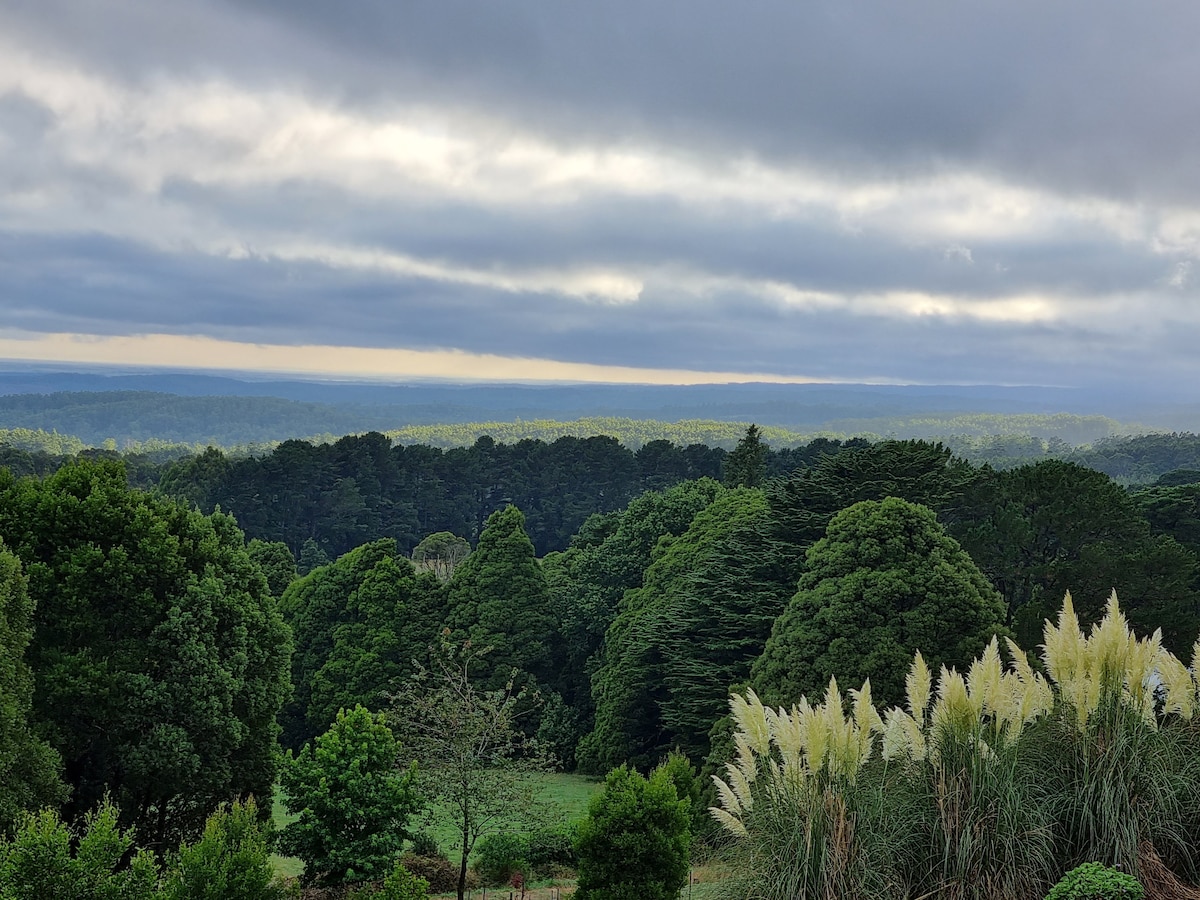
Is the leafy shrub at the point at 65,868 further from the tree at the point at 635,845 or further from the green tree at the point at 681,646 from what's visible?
the green tree at the point at 681,646

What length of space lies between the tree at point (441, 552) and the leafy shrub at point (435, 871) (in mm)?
41849

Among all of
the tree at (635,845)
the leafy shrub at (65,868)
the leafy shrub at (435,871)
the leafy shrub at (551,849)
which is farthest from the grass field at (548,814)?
the leafy shrub at (65,868)

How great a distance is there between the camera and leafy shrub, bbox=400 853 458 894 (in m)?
18.0

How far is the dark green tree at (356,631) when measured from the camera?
33250 mm

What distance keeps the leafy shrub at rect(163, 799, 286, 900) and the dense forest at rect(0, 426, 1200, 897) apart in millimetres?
3888

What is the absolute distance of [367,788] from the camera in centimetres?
1427

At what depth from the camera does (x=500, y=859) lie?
1808 cm

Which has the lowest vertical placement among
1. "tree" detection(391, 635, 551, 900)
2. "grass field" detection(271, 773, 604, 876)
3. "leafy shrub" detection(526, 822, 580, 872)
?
"grass field" detection(271, 773, 604, 876)

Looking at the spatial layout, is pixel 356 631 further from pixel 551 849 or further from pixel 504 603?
pixel 551 849

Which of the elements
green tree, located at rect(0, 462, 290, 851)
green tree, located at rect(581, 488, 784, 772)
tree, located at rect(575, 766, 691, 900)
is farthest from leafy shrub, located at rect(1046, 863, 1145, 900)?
green tree, located at rect(581, 488, 784, 772)

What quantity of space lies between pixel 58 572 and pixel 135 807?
4216 mm

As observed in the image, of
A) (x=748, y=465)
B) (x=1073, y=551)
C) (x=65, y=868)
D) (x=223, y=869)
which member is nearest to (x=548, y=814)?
(x=223, y=869)

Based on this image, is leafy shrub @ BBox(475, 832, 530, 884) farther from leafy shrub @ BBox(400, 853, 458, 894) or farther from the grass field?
the grass field

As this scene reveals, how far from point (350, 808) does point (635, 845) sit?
4361 mm
